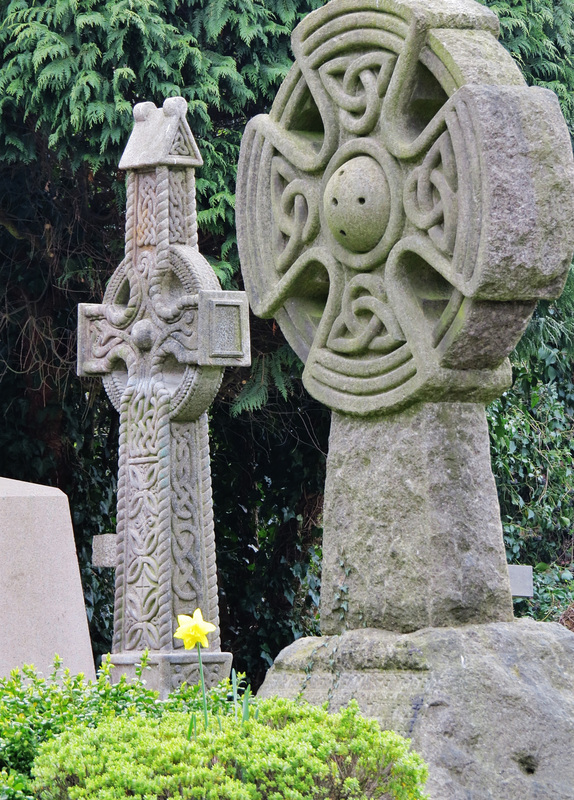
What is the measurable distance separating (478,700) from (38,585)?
2301 millimetres

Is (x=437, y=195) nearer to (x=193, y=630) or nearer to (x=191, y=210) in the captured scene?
(x=193, y=630)

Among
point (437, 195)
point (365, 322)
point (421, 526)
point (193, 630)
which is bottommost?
point (193, 630)

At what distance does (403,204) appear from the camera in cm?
389

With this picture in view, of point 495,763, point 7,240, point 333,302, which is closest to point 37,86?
point 7,240

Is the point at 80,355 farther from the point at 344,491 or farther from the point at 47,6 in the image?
the point at 344,491

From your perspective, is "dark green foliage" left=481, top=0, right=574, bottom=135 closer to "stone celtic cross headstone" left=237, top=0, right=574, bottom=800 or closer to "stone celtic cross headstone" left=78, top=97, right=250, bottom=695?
"stone celtic cross headstone" left=78, top=97, right=250, bottom=695

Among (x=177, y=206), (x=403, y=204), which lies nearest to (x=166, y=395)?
(x=177, y=206)

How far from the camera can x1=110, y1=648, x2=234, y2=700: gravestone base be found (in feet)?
18.4

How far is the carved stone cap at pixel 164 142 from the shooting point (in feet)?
19.7

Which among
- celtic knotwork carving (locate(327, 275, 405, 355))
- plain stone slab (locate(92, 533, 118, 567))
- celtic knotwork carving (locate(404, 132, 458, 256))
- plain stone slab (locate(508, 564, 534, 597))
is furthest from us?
plain stone slab (locate(508, 564, 534, 597))

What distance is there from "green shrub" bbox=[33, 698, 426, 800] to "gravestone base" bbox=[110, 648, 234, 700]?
250cm

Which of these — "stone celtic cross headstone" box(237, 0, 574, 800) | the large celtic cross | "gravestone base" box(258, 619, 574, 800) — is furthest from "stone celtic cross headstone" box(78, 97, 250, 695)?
"gravestone base" box(258, 619, 574, 800)

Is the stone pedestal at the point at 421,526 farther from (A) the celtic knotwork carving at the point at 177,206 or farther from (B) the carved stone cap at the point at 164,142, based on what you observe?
(B) the carved stone cap at the point at 164,142

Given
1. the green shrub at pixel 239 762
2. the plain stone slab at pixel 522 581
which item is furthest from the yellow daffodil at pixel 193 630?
the plain stone slab at pixel 522 581
